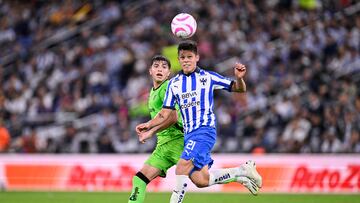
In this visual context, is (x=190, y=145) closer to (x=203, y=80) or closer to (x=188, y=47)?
(x=203, y=80)

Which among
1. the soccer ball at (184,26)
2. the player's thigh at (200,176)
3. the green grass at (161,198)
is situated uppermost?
the soccer ball at (184,26)

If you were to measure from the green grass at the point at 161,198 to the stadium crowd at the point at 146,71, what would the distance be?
246 cm

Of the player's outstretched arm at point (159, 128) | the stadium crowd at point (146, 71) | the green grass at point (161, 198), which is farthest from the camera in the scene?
the stadium crowd at point (146, 71)

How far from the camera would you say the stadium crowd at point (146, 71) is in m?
21.0

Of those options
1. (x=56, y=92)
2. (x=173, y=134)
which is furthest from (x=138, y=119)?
(x=173, y=134)

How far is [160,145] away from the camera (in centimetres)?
1157

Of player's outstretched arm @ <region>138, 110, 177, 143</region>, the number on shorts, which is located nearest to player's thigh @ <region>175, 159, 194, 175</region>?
the number on shorts

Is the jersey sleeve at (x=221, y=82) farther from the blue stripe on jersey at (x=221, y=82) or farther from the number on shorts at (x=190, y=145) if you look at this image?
the number on shorts at (x=190, y=145)

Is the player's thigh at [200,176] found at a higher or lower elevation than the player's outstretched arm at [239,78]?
lower

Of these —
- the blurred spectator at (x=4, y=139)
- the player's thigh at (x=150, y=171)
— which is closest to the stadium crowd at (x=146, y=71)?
the blurred spectator at (x=4, y=139)

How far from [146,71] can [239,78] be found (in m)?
12.6

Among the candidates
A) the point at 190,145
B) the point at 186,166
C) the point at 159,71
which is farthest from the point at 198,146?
the point at 159,71

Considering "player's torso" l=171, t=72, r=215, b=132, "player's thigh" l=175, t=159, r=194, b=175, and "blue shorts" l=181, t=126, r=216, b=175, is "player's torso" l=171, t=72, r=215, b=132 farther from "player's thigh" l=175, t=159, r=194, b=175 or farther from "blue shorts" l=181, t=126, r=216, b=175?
"player's thigh" l=175, t=159, r=194, b=175

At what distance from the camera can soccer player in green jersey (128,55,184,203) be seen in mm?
11172
